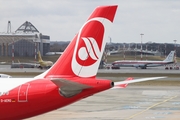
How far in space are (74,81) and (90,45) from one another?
7.87 ft

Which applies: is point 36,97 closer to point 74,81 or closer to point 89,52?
point 74,81

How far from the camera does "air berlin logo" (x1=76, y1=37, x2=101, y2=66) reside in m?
28.8

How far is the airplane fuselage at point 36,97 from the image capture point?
92.0ft

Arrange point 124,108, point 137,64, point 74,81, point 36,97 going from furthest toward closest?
1. point 137,64
2. point 124,108
3. point 36,97
4. point 74,81

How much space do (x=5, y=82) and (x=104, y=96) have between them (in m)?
32.3

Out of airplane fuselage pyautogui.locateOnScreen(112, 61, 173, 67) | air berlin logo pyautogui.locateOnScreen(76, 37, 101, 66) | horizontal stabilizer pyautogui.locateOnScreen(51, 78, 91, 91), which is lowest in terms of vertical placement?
airplane fuselage pyautogui.locateOnScreen(112, 61, 173, 67)

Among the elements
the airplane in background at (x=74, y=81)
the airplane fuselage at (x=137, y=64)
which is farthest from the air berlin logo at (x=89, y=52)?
the airplane fuselage at (x=137, y=64)

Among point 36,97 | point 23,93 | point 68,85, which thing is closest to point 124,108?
point 23,93

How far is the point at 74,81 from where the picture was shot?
28.2 metres

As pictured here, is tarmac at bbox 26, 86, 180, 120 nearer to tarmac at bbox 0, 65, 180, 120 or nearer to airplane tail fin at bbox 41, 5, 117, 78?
tarmac at bbox 0, 65, 180, 120

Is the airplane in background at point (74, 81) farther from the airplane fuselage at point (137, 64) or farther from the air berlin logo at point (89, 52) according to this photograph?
the airplane fuselage at point (137, 64)

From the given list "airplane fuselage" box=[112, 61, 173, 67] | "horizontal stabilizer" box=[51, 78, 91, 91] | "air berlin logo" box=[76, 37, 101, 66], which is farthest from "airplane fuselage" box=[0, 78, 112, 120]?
"airplane fuselage" box=[112, 61, 173, 67]

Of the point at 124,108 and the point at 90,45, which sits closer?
the point at 90,45

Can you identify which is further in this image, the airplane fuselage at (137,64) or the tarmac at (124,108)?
the airplane fuselage at (137,64)
